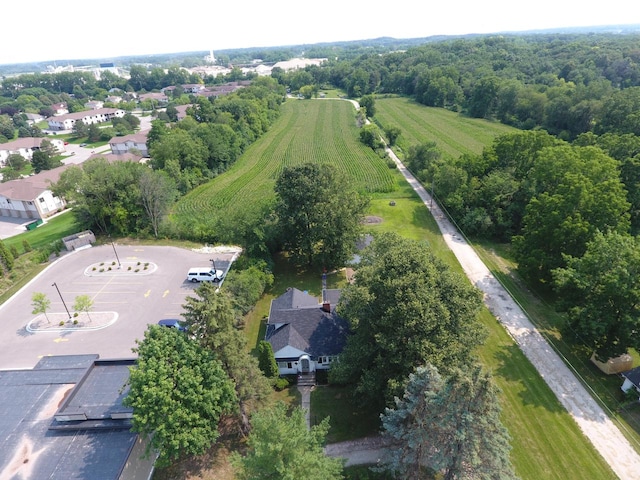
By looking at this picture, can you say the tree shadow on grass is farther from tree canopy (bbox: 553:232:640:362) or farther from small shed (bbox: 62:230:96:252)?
small shed (bbox: 62:230:96:252)

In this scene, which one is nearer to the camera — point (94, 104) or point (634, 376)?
point (634, 376)

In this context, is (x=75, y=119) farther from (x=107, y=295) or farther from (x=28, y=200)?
(x=107, y=295)

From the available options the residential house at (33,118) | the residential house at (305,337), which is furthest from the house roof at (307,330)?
the residential house at (33,118)

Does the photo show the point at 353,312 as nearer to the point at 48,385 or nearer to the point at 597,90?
the point at 48,385

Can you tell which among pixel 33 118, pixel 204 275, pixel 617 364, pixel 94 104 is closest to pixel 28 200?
pixel 204 275

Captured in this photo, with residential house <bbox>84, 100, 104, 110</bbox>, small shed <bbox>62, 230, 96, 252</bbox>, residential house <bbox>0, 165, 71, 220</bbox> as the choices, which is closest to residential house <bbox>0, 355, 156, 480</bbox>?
small shed <bbox>62, 230, 96, 252</bbox>

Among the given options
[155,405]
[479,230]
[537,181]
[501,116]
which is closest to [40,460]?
[155,405]
